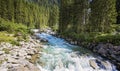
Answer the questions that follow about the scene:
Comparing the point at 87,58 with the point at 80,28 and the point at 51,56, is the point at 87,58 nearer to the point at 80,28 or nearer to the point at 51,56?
the point at 51,56

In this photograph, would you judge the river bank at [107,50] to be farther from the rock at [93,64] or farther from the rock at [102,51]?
the rock at [93,64]

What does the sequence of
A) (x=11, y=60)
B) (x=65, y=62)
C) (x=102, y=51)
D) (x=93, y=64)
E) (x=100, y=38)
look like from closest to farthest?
(x=11, y=60) < (x=65, y=62) < (x=93, y=64) < (x=102, y=51) < (x=100, y=38)

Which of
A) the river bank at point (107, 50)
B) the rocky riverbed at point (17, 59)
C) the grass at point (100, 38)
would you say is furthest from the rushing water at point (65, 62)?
the grass at point (100, 38)

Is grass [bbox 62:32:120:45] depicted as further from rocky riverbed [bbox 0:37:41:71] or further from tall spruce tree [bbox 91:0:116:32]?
rocky riverbed [bbox 0:37:41:71]

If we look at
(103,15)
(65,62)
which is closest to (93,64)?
(65,62)

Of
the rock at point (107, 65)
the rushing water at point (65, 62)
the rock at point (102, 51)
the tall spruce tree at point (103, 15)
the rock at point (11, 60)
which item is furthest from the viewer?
the tall spruce tree at point (103, 15)

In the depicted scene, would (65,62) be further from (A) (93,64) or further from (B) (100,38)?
(B) (100,38)

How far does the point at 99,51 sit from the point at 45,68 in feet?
35.5

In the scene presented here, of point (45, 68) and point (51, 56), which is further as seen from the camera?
point (51, 56)

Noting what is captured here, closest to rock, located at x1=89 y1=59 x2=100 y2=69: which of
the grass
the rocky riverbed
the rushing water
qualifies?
the rushing water

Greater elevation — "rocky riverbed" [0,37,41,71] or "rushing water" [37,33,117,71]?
"rocky riverbed" [0,37,41,71]

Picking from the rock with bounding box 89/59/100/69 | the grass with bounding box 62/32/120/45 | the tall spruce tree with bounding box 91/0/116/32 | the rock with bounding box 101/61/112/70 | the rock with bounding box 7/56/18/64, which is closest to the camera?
the rock with bounding box 7/56/18/64

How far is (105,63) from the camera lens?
74.7ft

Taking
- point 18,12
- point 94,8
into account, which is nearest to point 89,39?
point 94,8
